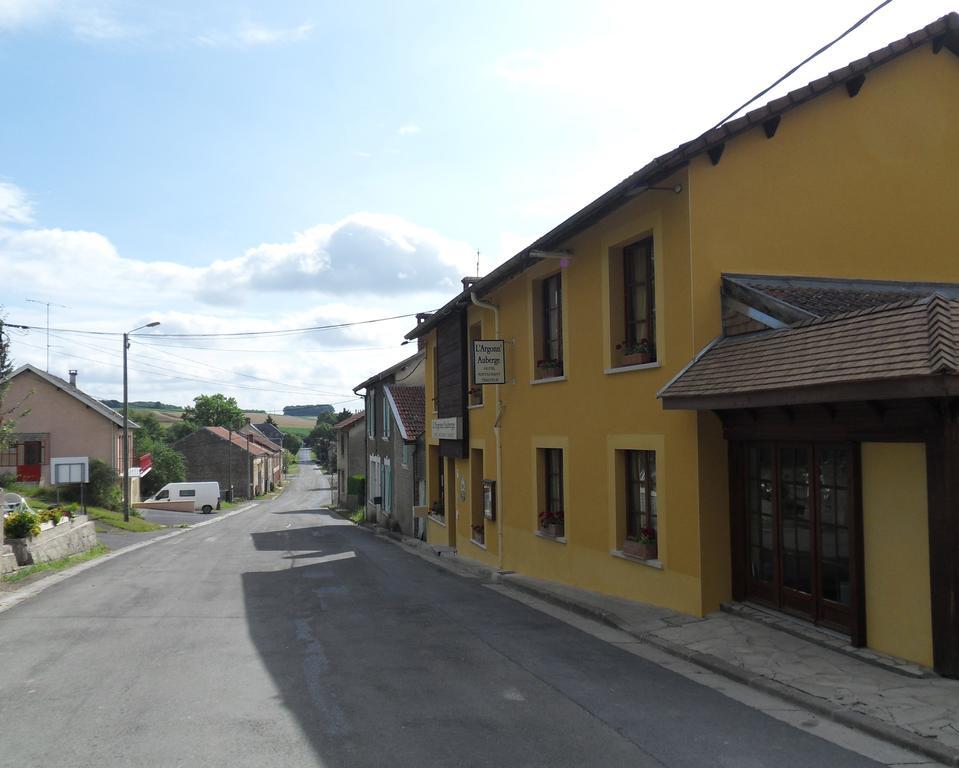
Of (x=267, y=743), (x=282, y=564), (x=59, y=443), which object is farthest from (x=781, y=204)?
(x=59, y=443)

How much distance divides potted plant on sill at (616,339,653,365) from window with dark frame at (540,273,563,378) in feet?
7.71

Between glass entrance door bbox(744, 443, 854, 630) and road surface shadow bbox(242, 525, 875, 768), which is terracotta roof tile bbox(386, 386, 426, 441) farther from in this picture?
glass entrance door bbox(744, 443, 854, 630)

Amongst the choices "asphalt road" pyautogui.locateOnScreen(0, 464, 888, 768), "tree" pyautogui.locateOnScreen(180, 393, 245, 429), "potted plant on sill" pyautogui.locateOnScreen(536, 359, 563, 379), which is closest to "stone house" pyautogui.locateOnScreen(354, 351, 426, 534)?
"potted plant on sill" pyautogui.locateOnScreen(536, 359, 563, 379)

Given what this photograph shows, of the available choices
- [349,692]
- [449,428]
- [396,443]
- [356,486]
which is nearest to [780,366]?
[349,692]

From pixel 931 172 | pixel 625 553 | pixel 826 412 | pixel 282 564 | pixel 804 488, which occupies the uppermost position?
pixel 931 172

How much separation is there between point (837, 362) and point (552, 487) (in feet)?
25.0

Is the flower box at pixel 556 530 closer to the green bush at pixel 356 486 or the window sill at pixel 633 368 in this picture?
the window sill at pixel 633 368

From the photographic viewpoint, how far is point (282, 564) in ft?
61.2

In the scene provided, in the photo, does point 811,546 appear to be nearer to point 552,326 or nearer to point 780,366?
point 780,366

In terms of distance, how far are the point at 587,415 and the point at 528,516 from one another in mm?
3359

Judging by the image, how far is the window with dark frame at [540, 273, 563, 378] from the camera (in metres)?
13.6

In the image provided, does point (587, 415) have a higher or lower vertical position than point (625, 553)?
higher

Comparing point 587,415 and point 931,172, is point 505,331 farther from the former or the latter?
point 931,172

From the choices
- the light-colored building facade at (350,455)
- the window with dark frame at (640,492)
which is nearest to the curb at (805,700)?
the window with dark frame at (640,492)
